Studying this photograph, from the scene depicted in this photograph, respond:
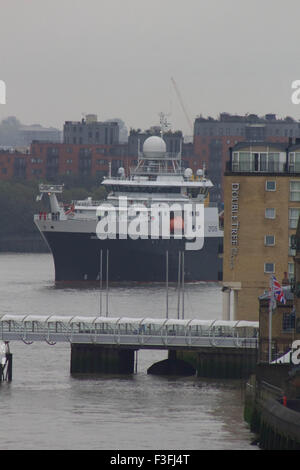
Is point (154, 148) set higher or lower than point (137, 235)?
higher

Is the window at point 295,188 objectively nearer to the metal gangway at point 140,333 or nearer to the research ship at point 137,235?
the metal gangway at point 140,333

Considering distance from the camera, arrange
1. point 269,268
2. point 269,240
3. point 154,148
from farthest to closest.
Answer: point 154,148, point 269,240, point 269,268

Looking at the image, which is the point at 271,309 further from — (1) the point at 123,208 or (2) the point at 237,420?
(1) the point at 123,208

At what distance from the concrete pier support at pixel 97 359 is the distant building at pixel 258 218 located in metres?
9.23

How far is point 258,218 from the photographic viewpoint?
77.6 meters

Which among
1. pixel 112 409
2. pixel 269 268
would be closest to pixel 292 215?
pixel 269 268

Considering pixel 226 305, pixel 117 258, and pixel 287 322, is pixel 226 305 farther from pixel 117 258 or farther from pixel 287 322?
pixel 117 258

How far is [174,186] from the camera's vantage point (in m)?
154

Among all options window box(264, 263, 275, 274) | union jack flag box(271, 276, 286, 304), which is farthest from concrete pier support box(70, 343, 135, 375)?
union jack flag box(271, 276, 286, 304)

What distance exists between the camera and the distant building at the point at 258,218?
7662 centimetres

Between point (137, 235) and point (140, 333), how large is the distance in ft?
256

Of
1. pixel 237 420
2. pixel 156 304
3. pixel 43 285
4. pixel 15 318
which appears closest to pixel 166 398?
pixel 237 420

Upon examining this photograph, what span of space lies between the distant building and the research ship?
63.0 meters

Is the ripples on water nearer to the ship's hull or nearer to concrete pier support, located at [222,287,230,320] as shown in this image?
Result: concrete pier support, located at [222,287,230,320]
